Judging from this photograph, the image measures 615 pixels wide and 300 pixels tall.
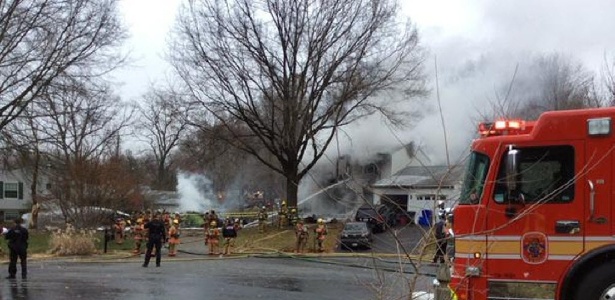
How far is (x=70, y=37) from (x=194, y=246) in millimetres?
10326

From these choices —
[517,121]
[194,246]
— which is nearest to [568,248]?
[517,121]

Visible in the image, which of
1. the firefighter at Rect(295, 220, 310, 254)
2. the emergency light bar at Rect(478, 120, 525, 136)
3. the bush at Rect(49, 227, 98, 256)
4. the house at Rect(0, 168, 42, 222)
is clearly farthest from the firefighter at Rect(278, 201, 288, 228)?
the house at Rect(0, 168, 42, 222)

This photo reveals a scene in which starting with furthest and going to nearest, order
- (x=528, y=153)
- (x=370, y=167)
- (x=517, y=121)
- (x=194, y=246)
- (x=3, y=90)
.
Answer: (x=370, y=167) → (x=194, y=246) → (x=3, y=90) → (x=517, y=121) → (x=528, y=153)

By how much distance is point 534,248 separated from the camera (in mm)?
6980

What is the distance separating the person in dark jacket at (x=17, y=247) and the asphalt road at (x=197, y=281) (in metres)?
0.38

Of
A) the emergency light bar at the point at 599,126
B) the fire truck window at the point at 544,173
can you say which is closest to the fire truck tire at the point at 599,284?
the fire truck window at the point at 544,173

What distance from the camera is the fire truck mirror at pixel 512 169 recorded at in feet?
22.5

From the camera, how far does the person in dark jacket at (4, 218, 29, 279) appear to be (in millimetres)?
14688

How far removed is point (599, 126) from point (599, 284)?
5.25 feet

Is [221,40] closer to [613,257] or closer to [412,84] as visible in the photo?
[412,84]

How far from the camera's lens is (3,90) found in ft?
85.7

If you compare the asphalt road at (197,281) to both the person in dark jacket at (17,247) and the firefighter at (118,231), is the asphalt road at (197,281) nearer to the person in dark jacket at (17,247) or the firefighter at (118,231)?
the person in dark jacket at (17,247)

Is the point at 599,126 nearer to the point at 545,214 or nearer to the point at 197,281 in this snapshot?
the point at 545,214

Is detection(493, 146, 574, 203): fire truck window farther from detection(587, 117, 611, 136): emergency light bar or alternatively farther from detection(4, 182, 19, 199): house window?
detection(4, 182, 19, 199): house window
